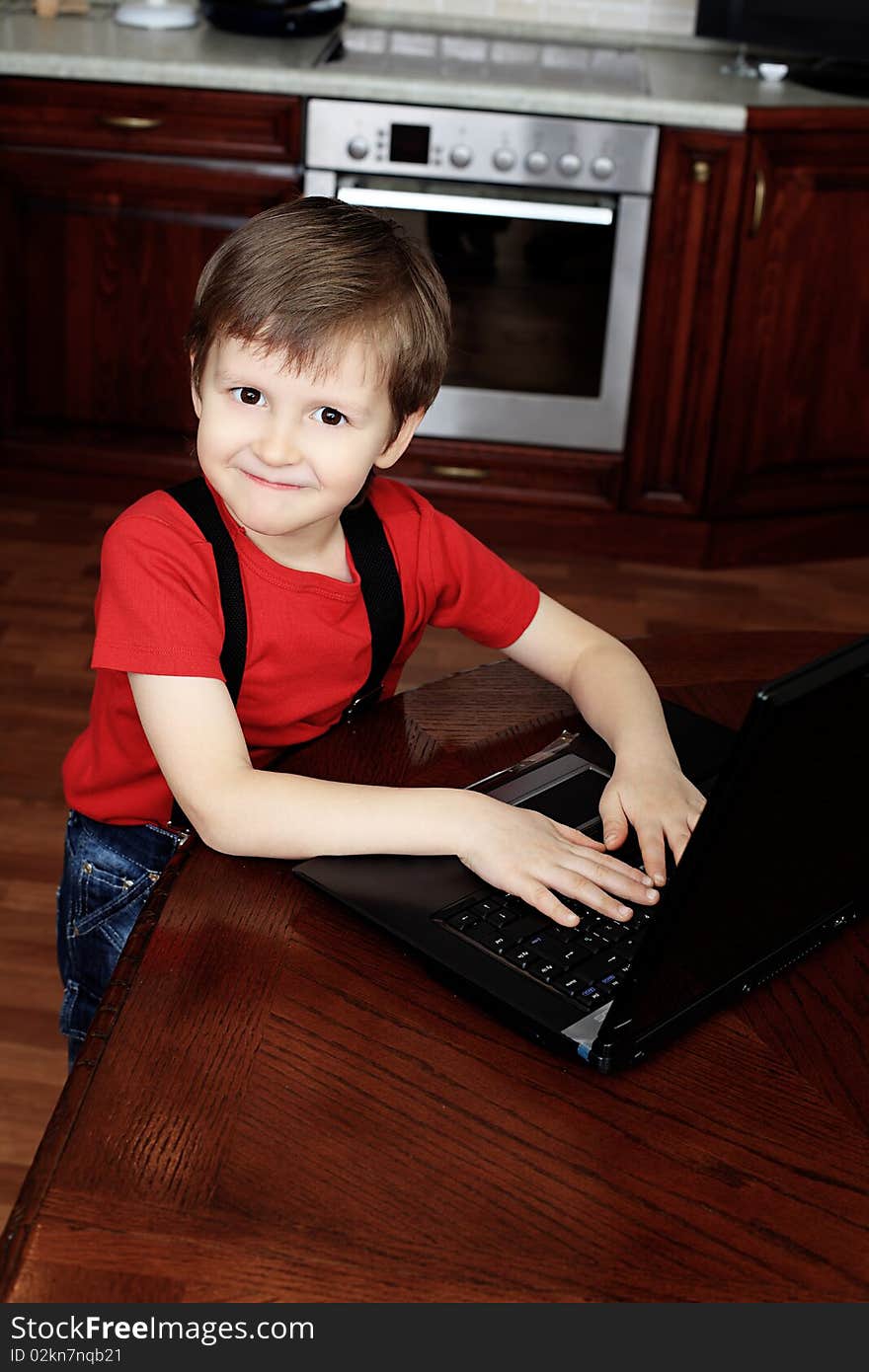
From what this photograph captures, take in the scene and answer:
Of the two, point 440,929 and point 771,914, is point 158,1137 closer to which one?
point 440,929

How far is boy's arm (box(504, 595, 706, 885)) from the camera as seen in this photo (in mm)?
1056

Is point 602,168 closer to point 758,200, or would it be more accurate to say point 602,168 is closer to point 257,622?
point 758,200

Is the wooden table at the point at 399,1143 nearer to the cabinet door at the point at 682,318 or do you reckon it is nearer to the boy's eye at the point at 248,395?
the boy's eye at the point at 248,395

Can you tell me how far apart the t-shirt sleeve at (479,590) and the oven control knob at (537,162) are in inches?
72.9

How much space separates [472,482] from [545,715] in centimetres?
215

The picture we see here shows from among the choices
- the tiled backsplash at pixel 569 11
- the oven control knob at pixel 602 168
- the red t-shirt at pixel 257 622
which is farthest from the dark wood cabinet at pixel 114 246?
the red t-shirt at pixel 257 622

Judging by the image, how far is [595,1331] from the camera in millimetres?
691

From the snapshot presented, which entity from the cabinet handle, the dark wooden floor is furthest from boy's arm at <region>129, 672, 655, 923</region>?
the cabinet handle

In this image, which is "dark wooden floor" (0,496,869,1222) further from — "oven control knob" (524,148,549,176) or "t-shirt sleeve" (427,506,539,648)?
"oven control knob" (524,148,549,176)

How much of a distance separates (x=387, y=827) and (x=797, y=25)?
2.77 m

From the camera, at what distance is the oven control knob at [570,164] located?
295cm

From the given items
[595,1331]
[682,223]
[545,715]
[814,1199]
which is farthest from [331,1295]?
[682,223]

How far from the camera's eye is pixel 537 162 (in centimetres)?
296

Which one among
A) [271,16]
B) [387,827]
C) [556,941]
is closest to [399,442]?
[387,827]
